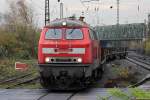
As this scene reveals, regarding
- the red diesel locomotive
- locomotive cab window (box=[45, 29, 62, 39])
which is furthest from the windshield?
locomotive cab window (box=[45, 29, 62, 39])

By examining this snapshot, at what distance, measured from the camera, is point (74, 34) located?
57.9 feet

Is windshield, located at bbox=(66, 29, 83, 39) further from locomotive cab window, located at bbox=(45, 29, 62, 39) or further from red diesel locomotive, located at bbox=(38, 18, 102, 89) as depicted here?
locomotive cab window, located at bbox=(45, 29, 62, 39)

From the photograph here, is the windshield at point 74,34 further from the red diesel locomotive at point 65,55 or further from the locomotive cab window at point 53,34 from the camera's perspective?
the locomotive cab window at point 53,34

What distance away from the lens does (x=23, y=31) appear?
212 feet

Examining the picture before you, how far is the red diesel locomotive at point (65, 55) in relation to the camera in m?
16.8

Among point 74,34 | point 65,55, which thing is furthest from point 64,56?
point 74,34

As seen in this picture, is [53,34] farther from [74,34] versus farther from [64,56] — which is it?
[64,56]

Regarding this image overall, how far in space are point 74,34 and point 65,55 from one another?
1.12 metres

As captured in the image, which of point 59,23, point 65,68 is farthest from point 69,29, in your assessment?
point 65,68

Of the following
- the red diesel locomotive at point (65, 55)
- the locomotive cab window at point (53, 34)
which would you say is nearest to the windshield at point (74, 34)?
the red diesel locomotive at point (65, 55)

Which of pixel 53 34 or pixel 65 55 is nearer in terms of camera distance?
pixel 65 55

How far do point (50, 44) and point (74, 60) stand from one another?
1.19 metres

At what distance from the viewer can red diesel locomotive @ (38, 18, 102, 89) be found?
660 inches

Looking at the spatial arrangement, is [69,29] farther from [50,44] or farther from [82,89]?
[82,89]
